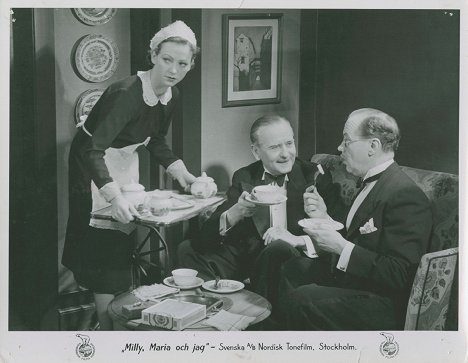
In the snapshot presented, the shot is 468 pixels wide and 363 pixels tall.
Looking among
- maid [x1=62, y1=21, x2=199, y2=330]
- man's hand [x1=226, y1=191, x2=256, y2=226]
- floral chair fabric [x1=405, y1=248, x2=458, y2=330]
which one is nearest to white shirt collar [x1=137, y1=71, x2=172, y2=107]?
maid [x1=62, y1=21, x2=199, y2=330]

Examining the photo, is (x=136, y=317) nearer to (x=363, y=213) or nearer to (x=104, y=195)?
(x=104, y=195)

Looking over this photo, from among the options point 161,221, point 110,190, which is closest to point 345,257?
point 161,221

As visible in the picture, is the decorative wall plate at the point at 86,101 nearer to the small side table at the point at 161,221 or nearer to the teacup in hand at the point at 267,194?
the small side table at the point at 161,221

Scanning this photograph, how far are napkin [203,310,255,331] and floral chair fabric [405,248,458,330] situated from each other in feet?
1.95

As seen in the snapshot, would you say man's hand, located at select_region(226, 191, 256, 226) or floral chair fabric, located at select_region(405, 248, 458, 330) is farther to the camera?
man's hand, located at select_region(226, 191, 256, 226)

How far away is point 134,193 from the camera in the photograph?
7.26 ft

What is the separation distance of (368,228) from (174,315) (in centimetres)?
77

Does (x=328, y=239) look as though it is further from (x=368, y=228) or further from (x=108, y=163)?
(x=108, y=163)

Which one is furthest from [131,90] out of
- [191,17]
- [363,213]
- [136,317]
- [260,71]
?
[363,213]

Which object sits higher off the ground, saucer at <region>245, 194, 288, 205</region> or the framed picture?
the framed picture

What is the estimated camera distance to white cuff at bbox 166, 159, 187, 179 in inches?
88.5

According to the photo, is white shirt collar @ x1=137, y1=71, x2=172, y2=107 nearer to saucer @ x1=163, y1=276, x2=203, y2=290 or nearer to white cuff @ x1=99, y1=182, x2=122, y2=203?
white cuff @ x1=99, y1=182, x2=122, y2=203
